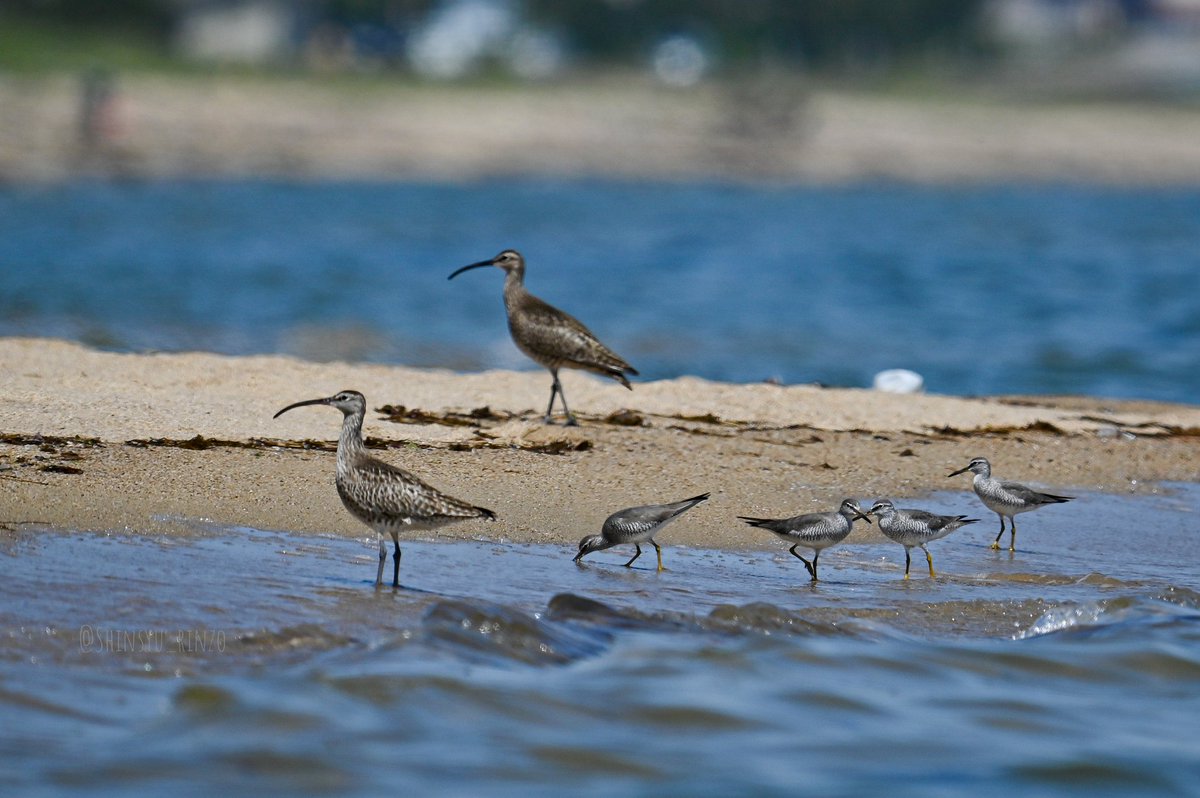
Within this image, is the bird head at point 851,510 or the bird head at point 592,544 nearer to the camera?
the bird head at point 592,544

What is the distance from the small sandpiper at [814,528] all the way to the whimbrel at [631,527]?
432 millimetres

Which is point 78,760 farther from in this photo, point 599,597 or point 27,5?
point 27,5

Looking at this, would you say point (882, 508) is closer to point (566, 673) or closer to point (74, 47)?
point (566, 673)

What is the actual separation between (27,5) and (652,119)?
26322 mm

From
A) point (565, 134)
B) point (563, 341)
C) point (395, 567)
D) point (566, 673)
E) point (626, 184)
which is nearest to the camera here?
point (566, 673)

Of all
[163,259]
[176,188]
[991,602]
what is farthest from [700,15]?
[991,602]

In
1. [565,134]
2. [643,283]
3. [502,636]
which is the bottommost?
[502,636]

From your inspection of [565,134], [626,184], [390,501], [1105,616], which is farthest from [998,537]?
[565,134]

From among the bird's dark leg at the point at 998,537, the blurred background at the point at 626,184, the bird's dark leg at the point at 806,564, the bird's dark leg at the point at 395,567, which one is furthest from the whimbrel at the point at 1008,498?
the blurred background at the point at 626,184

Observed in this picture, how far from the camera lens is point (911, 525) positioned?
29.6 ft

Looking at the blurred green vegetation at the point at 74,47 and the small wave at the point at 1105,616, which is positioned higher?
the blurred green vegetation at the point at 74,47

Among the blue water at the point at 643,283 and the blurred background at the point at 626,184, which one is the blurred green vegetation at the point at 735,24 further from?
the blue water at the point at 643,283

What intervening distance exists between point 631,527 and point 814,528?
0.97 m

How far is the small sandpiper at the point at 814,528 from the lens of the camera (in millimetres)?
8797
